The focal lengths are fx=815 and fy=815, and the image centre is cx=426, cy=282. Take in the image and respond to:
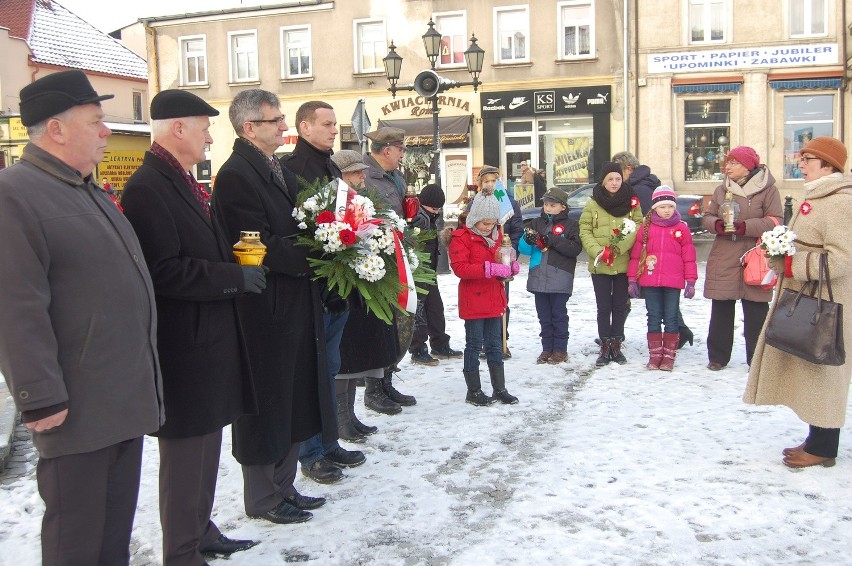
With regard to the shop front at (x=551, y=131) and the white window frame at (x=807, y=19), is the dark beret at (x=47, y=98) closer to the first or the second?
the shop front at (x=551, y=131)

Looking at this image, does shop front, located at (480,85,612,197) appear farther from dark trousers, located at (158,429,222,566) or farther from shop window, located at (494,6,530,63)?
dark trousers, located at (158,429,222,566)

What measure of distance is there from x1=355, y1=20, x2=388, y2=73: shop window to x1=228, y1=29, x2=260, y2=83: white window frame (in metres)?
3.62

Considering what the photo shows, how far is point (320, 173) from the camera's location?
479 cm

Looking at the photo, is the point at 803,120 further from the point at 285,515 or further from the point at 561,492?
the point at 285,515

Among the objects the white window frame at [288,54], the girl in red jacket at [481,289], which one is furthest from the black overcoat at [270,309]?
the white window frame at [288,54]

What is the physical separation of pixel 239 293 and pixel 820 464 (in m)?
3.64

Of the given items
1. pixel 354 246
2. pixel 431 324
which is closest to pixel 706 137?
pixel 431 324

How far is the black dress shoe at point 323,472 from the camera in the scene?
15.8ft

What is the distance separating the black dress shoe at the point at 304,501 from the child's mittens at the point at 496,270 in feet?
8.23

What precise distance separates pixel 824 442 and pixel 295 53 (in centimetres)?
2472

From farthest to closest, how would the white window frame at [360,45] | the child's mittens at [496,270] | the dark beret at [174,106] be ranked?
the white window frame at [360,45]
the child's mittens at [496,270]
the dark beret at [174,106]

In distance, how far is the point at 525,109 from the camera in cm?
2492

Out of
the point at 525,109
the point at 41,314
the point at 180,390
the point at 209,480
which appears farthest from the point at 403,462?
the point at 525,109

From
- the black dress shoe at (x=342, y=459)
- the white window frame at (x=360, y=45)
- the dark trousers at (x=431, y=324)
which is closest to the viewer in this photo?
the black dress shoe at (x=342, y=459)
